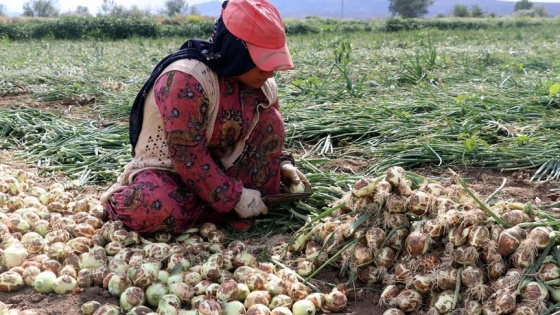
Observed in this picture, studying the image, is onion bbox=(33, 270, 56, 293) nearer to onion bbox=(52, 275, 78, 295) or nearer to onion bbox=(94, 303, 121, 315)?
onion bbox=(52, 275, 78, 295)

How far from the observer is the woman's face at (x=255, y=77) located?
7.78 ft

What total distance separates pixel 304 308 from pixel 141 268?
2.11 feet

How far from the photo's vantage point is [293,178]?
2.75 m

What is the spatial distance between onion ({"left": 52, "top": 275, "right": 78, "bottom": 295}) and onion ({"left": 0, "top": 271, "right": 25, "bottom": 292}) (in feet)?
0.50

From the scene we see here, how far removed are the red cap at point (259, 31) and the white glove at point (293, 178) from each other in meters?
0.65

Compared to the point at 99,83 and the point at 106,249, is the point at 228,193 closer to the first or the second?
the point at 106,249

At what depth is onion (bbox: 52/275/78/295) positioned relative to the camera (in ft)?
6.81

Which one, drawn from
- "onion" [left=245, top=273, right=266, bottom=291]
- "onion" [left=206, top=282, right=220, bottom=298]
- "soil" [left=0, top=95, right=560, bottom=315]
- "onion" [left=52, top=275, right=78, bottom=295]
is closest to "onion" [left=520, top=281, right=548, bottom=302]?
"soil" [left=0, top=95, right=560, bottom=315]

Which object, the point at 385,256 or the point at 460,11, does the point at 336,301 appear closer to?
the point at 385,256

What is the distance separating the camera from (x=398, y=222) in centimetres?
201

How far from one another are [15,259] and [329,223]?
1.29 metres

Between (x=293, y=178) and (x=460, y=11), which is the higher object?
(x=460, y=11)

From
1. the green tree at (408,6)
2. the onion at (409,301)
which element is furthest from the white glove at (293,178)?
the green tree at (408,6)

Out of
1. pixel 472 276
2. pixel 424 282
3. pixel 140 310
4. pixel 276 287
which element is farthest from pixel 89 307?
pixel 472 276
